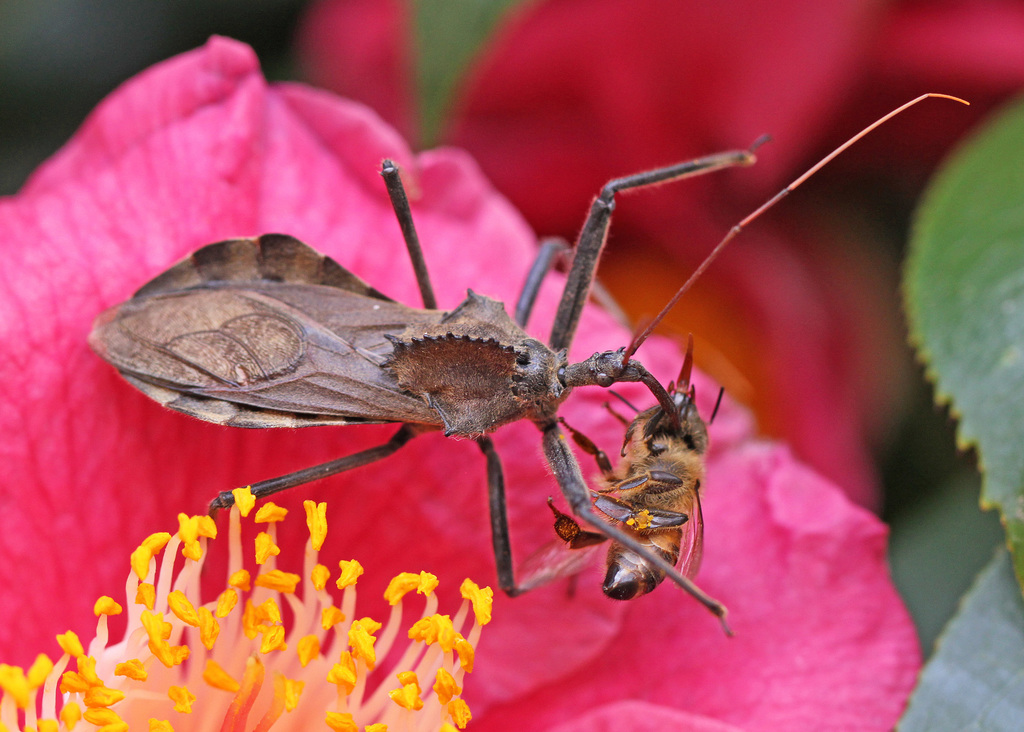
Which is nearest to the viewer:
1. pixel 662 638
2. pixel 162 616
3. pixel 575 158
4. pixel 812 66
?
pixel 162 616

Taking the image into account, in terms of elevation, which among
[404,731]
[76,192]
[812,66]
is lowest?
[404,731]

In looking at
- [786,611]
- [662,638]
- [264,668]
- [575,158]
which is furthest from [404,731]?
[575,158]

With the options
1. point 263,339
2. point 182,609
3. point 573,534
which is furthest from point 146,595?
point 573,534

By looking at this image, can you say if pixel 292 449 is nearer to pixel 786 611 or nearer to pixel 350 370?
pixel 350 370

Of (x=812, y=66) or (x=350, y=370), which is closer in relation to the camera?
(x=350, y=370)

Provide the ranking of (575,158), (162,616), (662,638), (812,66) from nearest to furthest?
1. (162,616)
2. (662,638)
3. (812,66)
4. (575,158)

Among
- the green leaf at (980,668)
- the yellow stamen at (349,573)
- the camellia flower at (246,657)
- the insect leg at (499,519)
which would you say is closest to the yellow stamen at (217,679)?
the camellia flower at (246,657)

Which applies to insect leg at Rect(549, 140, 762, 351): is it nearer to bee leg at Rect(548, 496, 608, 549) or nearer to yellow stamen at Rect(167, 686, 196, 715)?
bee leg at Rect(548, 496, 608, 549)

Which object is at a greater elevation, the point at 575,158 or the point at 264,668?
the point at 575,158
